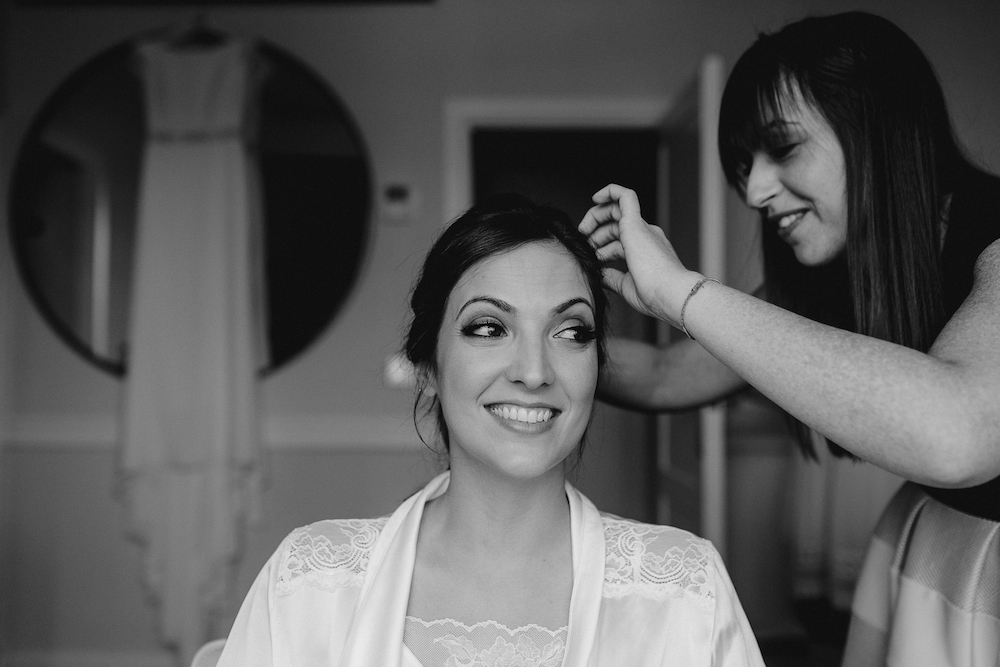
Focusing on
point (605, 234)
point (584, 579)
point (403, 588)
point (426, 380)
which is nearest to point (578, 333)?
point (605, 234)

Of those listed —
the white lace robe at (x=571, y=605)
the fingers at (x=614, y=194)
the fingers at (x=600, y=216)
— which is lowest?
the white lace robe at (x=571, y=605)

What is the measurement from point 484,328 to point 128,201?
254 centimetres

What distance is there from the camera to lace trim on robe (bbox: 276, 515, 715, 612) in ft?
4.35

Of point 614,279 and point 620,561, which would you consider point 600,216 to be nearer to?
point 614,279

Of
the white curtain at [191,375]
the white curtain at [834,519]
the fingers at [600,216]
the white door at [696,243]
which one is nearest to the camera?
the fingers at [600,216]

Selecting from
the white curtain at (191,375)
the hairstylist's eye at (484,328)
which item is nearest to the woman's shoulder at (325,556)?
the hairstylist's eye at (484,328)

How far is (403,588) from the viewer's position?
1.33 m

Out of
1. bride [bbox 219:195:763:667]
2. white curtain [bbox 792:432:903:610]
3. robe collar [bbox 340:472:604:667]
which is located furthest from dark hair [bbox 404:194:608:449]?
white curtain [bbox 792:432:903:610]

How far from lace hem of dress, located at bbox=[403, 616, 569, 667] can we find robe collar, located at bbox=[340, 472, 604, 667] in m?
0.05

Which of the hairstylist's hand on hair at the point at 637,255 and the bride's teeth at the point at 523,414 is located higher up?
the hairstylist's hand on hair at the point at 637,255

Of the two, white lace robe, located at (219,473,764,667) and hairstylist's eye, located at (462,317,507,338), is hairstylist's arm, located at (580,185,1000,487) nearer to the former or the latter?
hairstylist's eye, located at (462,317,507,338)

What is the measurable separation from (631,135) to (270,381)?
1.83 m

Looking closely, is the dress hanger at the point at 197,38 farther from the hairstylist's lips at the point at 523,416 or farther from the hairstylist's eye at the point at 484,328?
the hairstylist's lips at the point at 523,416

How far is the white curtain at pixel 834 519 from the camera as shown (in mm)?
2996
